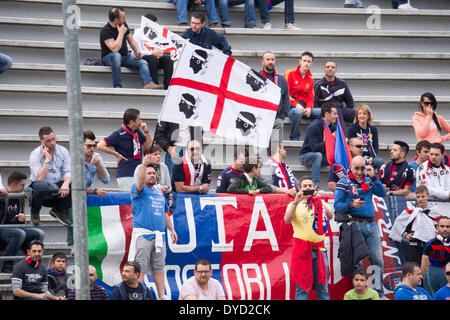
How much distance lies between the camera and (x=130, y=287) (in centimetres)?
874

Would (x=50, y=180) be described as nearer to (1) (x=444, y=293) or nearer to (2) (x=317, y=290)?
(2) (x=317, y=290)

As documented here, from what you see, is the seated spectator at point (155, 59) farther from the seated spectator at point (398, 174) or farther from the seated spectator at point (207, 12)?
the seated spectator at point (398, 174)

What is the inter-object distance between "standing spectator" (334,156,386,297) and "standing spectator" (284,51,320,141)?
9.35 ft

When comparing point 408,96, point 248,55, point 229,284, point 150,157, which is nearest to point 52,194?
point 150,157

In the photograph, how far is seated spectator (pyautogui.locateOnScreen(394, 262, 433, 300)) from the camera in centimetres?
944

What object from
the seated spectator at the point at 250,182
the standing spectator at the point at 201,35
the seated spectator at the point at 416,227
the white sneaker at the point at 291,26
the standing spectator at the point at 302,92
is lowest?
the seated spectator at the point at 416,227

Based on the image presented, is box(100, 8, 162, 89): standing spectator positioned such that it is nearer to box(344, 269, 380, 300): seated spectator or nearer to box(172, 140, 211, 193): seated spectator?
box(172, 140, 211, 193): seated spectator

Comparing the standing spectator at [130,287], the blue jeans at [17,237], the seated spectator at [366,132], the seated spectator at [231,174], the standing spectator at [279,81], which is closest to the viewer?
the standing spectator at [130,287]

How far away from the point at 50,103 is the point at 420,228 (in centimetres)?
644

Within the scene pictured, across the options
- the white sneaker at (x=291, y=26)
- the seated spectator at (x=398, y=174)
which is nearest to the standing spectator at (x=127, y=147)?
the seated spectator at (x=398, y=174)

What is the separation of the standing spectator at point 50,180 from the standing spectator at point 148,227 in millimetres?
802

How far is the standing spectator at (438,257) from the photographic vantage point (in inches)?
392

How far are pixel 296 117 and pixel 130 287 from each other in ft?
16.1

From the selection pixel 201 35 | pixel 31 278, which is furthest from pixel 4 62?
pixel 31 278
